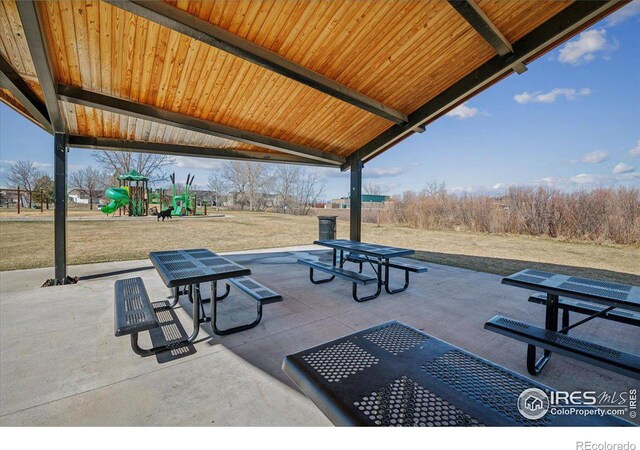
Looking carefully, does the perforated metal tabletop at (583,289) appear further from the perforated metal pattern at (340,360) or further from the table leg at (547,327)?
the perforated metal pattern at (340,360)

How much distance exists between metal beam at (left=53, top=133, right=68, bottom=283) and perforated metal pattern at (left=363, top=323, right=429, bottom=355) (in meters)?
5.43

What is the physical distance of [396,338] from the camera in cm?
144

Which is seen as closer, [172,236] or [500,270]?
[500,270]

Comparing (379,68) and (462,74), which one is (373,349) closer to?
(379,68)

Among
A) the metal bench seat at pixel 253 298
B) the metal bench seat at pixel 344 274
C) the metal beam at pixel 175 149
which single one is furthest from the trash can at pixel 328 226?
the metal bench seat at pixel 253 298

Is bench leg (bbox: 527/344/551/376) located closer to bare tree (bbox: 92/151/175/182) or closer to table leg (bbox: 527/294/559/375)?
table leg (bbox: 527/294/559/375)

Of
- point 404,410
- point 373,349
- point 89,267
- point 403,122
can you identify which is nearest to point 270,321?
point 373,349

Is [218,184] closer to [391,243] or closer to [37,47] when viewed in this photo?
[391,243]

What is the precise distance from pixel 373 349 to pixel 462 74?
4439 mm

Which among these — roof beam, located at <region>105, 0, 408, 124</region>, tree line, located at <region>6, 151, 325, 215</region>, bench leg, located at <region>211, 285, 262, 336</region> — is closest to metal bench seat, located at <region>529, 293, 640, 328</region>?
bench leg, located at <region>211, 285, 262, 336</region>

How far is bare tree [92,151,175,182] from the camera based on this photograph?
24.8 m

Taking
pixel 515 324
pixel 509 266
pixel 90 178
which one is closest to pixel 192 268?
pixel 515 324

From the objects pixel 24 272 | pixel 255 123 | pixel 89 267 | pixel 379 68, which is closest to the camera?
pixel 379 68
